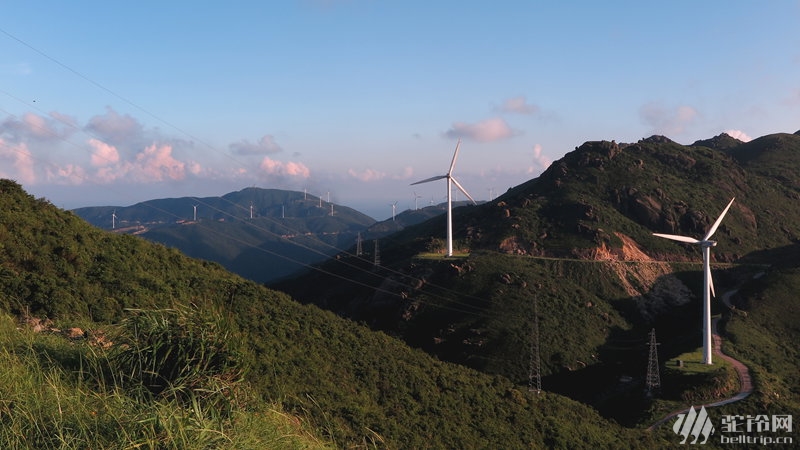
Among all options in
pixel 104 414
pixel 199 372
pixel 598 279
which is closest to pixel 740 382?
pixel 598 279

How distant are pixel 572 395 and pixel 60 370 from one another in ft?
281

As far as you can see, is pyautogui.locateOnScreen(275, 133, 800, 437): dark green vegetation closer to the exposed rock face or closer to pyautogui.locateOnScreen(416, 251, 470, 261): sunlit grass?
the exposed rock face

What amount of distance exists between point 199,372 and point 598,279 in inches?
4871

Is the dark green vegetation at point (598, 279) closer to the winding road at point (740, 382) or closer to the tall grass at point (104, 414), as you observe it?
the winding road at point (740, 382)

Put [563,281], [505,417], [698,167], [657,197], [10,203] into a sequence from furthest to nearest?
1. [698,167]
2. [657,197]
3. [563,281]
4. [10,203]
5. [505,417]

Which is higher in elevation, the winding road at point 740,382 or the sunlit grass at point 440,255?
the sunlit grass at point 440,255

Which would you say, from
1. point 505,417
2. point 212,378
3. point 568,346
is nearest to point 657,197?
point 568,346

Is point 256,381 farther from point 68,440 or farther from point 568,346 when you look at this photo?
point 568,346

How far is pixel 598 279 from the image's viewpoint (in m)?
126

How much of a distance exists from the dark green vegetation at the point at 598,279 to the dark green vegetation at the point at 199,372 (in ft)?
121

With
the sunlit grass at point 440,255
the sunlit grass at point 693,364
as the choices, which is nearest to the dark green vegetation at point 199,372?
the sunlit grass at point 693,364

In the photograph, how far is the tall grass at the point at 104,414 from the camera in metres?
10.0

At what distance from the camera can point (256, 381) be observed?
28.7m

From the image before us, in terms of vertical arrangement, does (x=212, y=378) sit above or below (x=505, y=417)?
above
